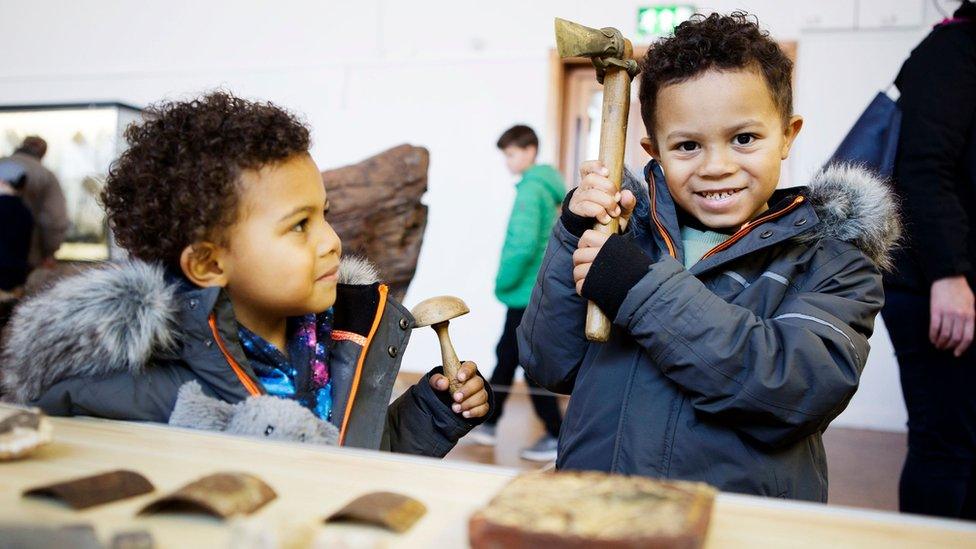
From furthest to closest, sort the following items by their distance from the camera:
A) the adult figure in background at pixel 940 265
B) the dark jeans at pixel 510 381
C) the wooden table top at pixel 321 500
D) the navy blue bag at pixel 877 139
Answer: the dark jeans at pixel 510 381 → the navy blue bag at pixel 877 139 → the adult figure in background at pixel 940 265 → the wooden table top at pixel 321 500

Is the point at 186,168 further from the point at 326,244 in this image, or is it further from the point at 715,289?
the point at 715,289

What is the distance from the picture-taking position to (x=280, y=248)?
4.37 feet

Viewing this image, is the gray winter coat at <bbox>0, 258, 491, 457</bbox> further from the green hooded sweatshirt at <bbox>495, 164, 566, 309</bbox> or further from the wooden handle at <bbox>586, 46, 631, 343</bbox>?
the green hooded sweatshirt at <bbox>495, 164, 566, 309</bbox>

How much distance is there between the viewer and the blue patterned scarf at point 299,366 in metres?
1.38

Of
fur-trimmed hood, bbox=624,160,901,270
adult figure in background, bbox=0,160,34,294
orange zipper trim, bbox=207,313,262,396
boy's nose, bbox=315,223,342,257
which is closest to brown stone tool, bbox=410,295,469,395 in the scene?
boy's nose, bbox=315,223,342,257

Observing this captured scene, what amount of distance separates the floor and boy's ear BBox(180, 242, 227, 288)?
2142 millimetres

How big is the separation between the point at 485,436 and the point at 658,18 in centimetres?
356

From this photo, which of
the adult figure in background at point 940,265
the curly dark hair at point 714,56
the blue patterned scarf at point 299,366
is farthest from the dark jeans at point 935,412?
the blue patterned scarf at point 299,366

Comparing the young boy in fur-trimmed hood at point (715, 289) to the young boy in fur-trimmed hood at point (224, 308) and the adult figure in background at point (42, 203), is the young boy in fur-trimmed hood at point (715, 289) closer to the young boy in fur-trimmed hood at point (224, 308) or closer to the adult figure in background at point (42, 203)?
the young boy in fur-trimmed hood at point (224, 308)

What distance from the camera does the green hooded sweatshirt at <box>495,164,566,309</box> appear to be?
4.55 m

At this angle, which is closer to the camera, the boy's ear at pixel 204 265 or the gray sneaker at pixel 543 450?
the boy's ear at pixel 204 265

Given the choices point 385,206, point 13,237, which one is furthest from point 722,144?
point 13,237

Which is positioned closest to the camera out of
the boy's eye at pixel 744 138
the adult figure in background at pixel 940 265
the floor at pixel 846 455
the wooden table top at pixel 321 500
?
the wooden table top at pixel 321 500

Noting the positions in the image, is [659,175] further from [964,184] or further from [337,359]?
[964,184]
